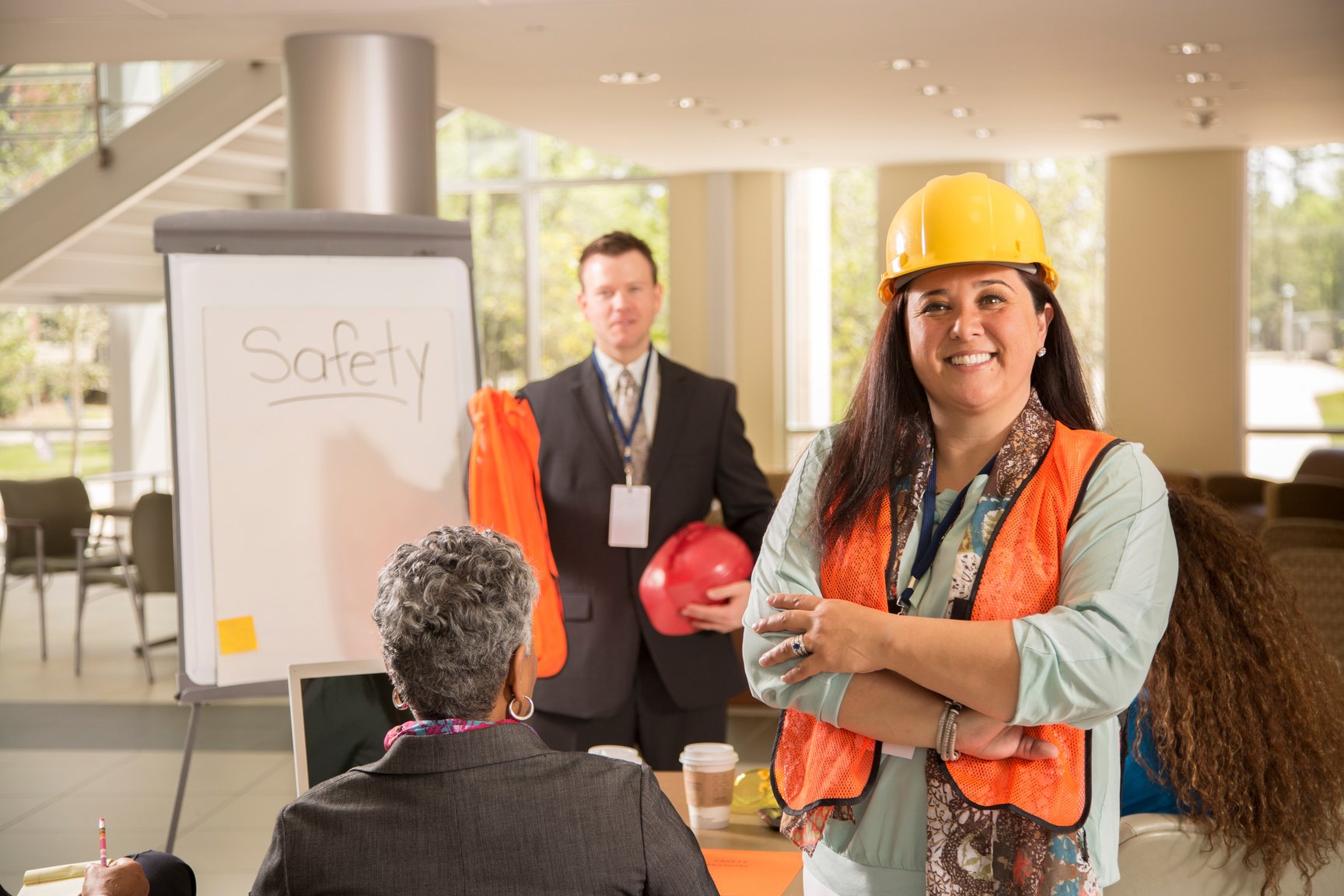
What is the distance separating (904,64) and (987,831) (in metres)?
4.99

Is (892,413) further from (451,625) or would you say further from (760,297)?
(760,297)

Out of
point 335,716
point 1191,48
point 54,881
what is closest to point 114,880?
point 54,881

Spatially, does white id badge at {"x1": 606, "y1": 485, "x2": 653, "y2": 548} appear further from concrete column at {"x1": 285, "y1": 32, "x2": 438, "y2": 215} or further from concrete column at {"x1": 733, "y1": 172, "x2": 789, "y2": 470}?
concrete column at {"x1": 733, "y1": 172, "x2": 789, "y2": 470}

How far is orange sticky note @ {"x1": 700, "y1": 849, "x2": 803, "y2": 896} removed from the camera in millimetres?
1878

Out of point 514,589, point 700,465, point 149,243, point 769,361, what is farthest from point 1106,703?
point 769,361

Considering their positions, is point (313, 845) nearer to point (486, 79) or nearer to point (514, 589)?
point (514, 589)

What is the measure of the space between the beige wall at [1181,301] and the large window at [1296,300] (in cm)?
42

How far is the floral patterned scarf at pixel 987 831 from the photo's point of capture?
1.41m

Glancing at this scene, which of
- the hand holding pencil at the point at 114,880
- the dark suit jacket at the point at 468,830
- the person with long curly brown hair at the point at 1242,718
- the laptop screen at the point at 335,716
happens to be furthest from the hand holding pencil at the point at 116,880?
the person with long curly brown hair at the point at 1242,718

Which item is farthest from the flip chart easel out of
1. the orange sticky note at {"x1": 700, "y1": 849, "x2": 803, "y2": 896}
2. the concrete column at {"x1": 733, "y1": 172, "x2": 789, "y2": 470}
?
the concrete column at {"x1": 733, "y1": 172, "x2": 789, "y2": 470}

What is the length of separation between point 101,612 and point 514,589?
8.48 metres

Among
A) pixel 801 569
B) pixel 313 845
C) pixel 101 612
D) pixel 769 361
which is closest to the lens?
pixel 313 845

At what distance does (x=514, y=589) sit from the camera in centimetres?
149

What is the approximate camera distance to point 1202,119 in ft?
25.6
